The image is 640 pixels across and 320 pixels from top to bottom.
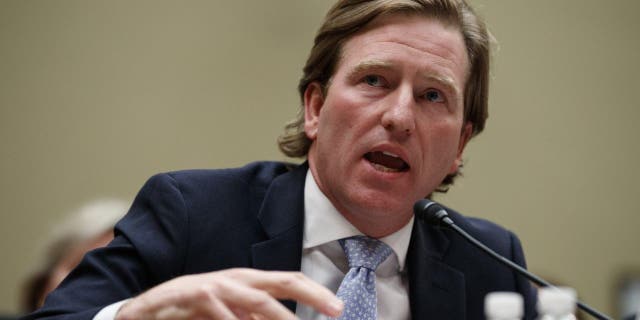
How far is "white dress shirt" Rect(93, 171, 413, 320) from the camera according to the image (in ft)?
6.70

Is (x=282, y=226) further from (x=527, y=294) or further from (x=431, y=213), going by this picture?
(x=527, y=294)

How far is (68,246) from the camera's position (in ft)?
10.1

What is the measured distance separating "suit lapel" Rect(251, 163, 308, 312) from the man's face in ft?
0.32

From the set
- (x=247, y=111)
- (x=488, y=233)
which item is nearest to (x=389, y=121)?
(x=488, y=233)

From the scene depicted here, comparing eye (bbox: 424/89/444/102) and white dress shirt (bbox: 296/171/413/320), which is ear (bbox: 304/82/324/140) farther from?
eye (bbox: 424/89/444/102)

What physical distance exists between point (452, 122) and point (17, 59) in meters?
3.61

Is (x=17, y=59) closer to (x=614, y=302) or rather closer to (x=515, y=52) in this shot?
(x=515, y=52)

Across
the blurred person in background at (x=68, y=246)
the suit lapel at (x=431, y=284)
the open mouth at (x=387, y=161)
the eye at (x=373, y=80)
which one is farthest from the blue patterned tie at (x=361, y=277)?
the blurred person in background at (x=68, y=246)

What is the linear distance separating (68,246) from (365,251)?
1.55 m

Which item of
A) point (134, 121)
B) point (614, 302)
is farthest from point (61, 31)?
point (614, 302)

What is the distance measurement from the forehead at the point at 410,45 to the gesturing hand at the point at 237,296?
0.90m

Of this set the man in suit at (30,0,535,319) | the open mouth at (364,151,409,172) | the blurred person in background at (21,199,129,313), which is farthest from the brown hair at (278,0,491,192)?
the blurred person in background at (21,199,129,313)

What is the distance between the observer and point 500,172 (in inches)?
212

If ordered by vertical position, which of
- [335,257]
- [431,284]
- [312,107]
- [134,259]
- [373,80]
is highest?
[373,80]
